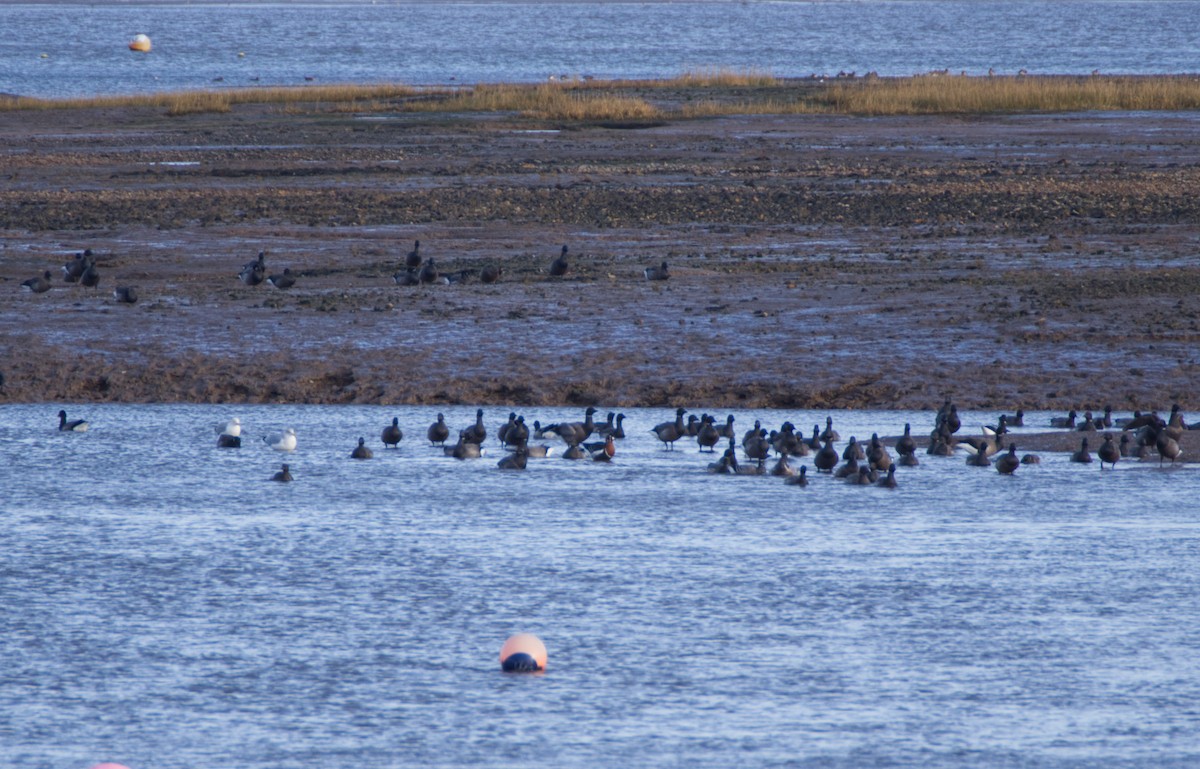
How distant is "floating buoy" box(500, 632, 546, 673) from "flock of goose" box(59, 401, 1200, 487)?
416cm

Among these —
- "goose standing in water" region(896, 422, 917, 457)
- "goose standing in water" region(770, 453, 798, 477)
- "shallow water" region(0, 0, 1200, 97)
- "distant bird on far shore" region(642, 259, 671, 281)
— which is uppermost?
"shallow water" region(0, 0, 1200, 97)

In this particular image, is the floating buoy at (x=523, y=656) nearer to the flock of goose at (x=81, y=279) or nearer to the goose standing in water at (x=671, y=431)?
the goose standing in water at (x=671, y=431)

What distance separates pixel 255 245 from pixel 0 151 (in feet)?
50.2

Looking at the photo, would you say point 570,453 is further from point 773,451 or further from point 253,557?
point 253,557

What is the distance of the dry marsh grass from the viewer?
43812 mm

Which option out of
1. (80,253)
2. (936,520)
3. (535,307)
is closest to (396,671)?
(936,520)

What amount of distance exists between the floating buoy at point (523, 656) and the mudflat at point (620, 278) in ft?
22.3

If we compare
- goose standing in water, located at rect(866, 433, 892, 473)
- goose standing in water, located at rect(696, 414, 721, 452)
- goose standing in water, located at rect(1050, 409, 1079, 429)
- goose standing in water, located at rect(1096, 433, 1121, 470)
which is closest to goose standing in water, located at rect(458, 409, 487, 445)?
goose standing in water, located at rect(696, 414, 721, 452)

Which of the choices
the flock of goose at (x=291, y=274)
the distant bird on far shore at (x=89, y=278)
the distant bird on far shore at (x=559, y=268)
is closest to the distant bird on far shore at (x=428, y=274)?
the flock of goose at (x=291, y=274)

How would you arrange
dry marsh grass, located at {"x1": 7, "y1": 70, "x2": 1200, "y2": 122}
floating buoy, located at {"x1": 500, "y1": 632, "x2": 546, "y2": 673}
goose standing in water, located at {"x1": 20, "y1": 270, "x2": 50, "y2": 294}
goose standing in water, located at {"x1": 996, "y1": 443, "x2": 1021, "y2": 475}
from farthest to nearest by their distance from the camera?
dry marsh grass, located at {"x1": 7, "y1": 70, "x2": 1200, "y2": 122}, goose standing in water, located at {"x1": 20, "y1": 270, "x2": 50, "y2": 294}, goose standing in water, located at {"x1": 996, "y1": 443, "x2": 1021, "y2": 475}, floating buoy, located at {"x1": 500, "y1": 632, "x2": 546, "y2": 673}

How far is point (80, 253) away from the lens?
20.9 meters

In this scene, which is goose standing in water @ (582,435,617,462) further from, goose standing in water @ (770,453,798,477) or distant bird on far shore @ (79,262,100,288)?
distant bird on far shore @ (79,262,100,288)

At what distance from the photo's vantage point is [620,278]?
19.1m

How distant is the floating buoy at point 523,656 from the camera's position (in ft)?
25.8
